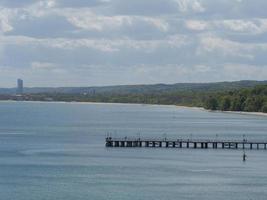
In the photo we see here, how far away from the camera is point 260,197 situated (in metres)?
72.4

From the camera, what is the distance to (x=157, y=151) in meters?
114

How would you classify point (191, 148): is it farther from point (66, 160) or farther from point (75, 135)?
point (75, 135)

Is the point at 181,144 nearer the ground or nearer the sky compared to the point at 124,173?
nearer the sky

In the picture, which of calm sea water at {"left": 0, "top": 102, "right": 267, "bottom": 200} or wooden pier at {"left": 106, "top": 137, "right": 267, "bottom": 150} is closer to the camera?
calm sea water at {"left": 0, "top": 102, "right": 267, "bottom": 200}

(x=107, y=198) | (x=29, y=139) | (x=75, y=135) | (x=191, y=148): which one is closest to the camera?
(x=107, y=198)

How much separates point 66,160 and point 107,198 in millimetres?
31409

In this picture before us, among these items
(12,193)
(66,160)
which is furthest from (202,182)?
(66,160)

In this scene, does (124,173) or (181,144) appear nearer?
(124,173)

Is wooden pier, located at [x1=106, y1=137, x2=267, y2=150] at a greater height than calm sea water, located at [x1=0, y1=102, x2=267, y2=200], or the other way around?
wooden pier, located at [x1=106, y1=137, x2=267, y2=150]

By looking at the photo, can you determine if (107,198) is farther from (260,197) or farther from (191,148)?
(191,148)

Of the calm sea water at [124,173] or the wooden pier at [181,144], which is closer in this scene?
the calm sea water at [124,173]

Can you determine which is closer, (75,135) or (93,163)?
(93,163)

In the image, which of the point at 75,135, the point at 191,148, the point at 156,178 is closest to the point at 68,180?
the point at 156,178

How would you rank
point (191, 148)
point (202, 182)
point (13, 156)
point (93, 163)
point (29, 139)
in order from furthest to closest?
point (29, 139) → point (191, 148) → point (13, 156) → point (93, 163) → point (202, 182)
